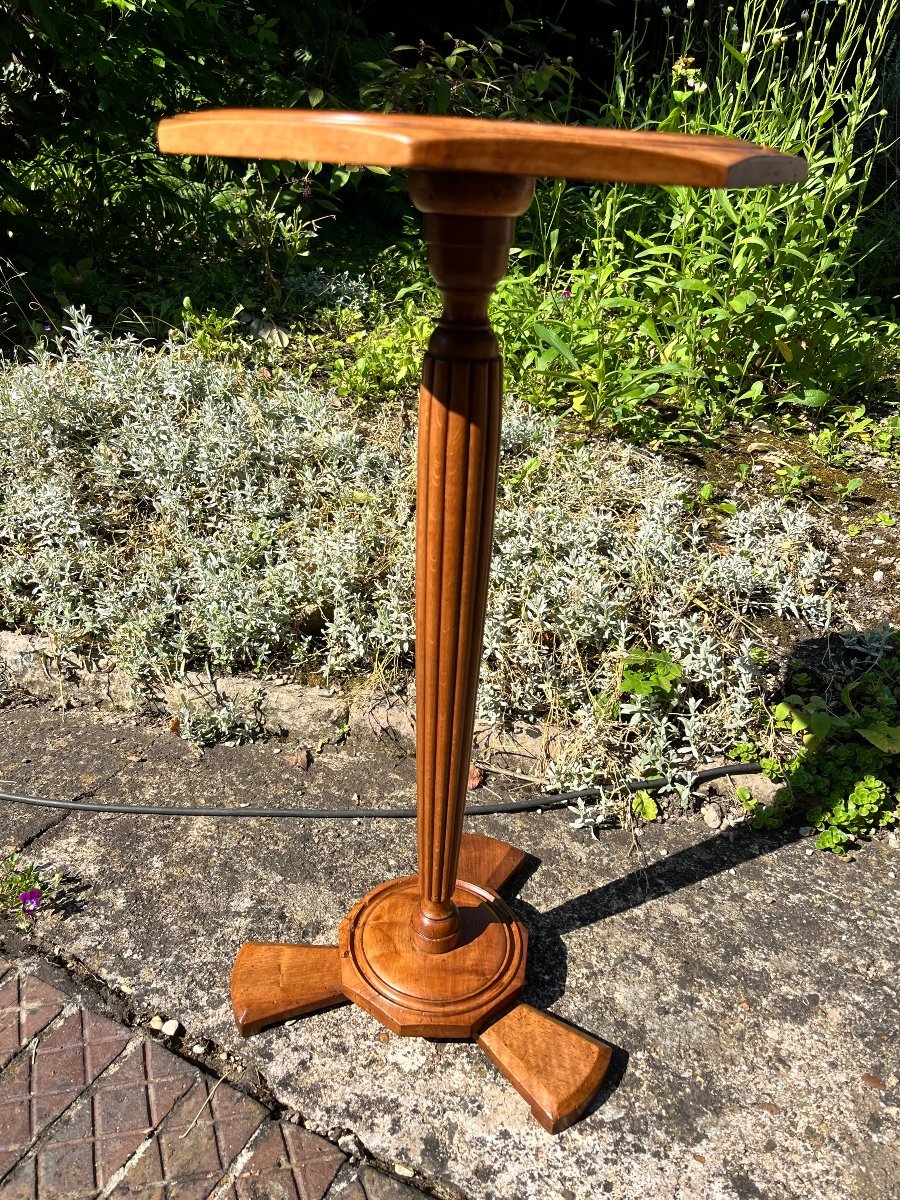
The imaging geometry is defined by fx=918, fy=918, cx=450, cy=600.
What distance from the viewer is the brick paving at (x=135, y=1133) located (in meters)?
1.51

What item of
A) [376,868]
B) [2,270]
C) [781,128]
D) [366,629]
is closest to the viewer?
[376,868]

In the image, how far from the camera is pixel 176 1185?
4.96 feet

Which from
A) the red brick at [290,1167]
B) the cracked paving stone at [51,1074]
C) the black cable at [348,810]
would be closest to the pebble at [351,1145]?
the red brick at [290,1167]

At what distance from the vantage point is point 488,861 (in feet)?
6.85

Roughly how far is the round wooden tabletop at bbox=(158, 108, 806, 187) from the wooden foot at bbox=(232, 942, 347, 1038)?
4.80 feet

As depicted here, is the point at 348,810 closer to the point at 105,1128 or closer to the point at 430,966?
the point at 430,966

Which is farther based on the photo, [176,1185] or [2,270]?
[2,270]

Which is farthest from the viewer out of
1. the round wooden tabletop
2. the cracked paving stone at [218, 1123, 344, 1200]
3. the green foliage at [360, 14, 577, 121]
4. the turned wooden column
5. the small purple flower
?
the green foliage at [360, 14, 577, 121]

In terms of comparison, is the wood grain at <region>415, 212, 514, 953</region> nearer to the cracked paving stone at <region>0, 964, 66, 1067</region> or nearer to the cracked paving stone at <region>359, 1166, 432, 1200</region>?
the cracked paving stone at <region>359, 1166, 432, 1200</region>

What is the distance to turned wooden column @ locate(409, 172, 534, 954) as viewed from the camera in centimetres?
113

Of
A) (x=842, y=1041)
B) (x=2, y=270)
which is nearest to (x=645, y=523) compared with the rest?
(x=842, y=1041)

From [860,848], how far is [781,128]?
290cm

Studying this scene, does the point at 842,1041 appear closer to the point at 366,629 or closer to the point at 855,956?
the point at 855,956

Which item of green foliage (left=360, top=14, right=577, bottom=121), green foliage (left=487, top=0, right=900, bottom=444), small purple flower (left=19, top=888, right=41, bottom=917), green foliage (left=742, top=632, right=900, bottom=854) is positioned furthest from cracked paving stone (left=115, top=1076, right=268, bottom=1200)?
green foliage (left=360, top=14, right=577, bottom=121)
